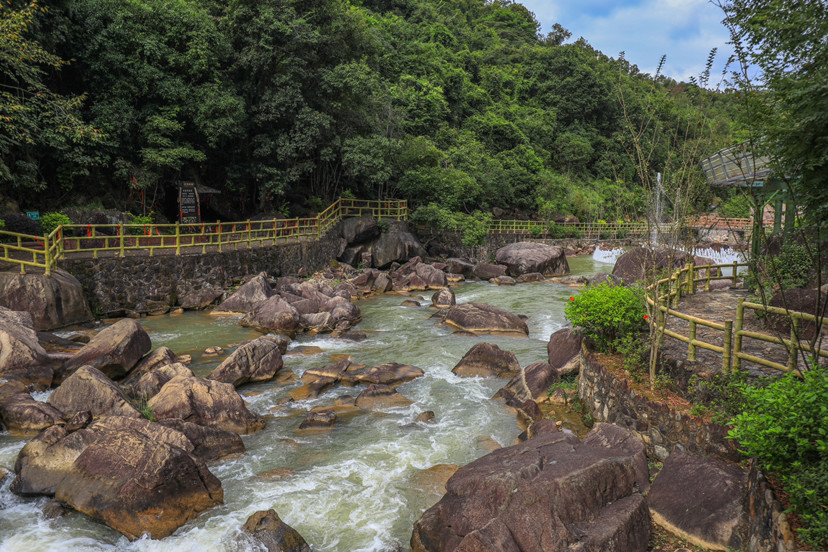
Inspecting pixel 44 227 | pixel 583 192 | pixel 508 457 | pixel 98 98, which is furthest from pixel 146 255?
pixel 583 192

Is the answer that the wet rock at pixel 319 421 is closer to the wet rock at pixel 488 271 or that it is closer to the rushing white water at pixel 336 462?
the rushing white water at pixel 336 462

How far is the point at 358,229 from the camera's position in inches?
1178

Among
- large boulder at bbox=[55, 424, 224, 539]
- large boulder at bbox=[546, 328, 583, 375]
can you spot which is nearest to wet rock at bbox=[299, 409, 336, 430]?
large boulder at bbox=[55, 424, 224, 539]

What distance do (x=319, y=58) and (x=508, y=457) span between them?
27188 millimetres

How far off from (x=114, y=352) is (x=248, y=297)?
26.9ft

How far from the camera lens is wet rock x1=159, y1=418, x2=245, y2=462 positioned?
330 inches

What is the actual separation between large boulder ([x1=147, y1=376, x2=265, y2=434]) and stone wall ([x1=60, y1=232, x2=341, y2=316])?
33.0 feet

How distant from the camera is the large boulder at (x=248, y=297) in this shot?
63.5 ft

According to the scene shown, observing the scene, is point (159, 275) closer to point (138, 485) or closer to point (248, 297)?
point (248, 297)

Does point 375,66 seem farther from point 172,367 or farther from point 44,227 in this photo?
point 172,367

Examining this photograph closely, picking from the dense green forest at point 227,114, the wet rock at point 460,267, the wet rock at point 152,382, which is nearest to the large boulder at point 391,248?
the wet rock at point 460,267

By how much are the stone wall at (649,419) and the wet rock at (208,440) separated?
6101 mm

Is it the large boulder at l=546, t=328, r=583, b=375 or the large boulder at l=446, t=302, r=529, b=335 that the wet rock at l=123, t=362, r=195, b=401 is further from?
the large boulder at l=446, t=302, r=529, b=335

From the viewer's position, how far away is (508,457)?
264 inches
